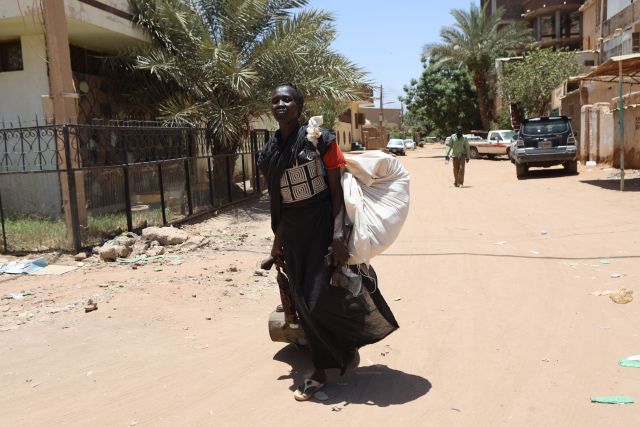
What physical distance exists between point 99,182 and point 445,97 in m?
37.4

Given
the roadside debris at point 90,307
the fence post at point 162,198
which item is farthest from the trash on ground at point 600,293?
the fence post at point 162,198

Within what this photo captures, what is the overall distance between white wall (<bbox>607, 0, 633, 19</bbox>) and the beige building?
24.2 meters

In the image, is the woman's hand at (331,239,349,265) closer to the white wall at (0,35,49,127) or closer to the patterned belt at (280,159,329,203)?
the patterned belt at (280,159,329,203)

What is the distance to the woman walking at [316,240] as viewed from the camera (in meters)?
3.51

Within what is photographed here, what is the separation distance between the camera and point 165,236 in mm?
8938

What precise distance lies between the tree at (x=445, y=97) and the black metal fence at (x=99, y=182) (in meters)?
33.0

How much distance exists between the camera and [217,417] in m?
3.37

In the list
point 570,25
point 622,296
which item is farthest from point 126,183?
point 570,25

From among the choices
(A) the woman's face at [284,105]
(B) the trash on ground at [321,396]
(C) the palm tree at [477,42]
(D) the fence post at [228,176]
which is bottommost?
(B) the trash on ground at [321,396]

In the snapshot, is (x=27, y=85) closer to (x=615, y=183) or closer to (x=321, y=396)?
(x=321, y=396)

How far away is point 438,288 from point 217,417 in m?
3.20

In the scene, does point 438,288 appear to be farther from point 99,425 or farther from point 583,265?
point 99,425

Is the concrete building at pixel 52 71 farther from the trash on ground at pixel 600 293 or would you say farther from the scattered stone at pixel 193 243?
the trash on ground at pixel 600 293

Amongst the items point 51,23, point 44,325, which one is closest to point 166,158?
point 51,23
